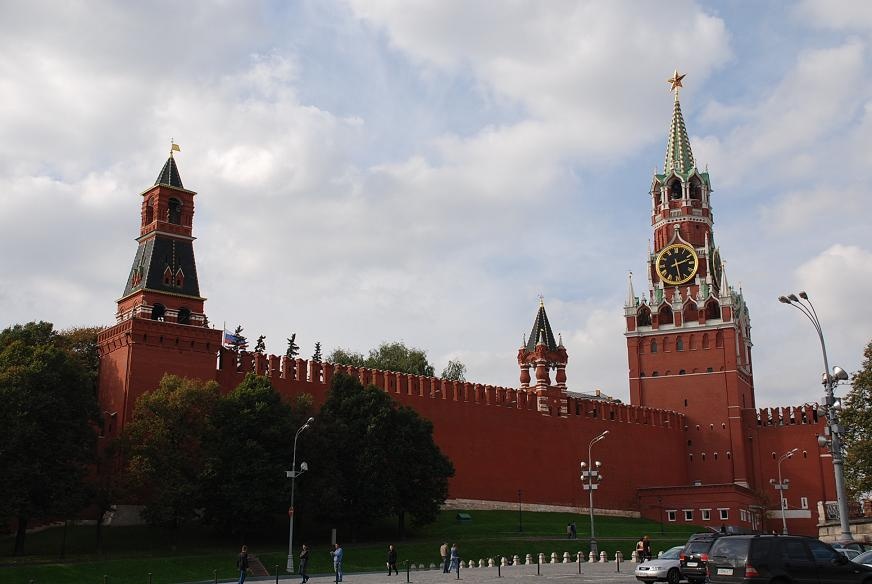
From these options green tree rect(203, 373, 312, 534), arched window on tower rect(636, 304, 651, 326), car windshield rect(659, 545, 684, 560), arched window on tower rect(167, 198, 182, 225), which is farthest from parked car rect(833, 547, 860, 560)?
arched window on tower rect(636, 304, 651, 326)

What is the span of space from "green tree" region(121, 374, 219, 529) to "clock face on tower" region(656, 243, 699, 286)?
41.2 metres

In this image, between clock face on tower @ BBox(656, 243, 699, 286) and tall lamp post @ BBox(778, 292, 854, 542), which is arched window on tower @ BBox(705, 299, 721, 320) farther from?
tall lamp post @ BBox(778, 292, 854, 542)

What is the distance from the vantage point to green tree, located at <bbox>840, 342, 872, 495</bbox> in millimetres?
41281

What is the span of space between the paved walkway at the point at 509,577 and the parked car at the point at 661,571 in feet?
2.36

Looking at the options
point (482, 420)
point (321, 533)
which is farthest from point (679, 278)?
point (321, 533)

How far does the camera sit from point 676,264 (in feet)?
242

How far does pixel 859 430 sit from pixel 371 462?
67.0 feet

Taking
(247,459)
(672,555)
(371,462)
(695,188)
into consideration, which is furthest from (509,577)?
(695,188)

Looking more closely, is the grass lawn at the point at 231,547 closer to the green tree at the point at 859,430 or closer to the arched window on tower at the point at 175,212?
the green tree at the point at 859,430

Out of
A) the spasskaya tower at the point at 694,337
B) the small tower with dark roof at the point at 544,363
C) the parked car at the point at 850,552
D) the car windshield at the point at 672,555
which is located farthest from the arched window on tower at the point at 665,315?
the car windshield at the point at 672,555

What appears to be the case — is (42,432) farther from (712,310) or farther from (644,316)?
(712,310)

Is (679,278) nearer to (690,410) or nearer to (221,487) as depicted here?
(690,410)

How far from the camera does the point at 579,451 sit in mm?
61844

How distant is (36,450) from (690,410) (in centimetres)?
4664
